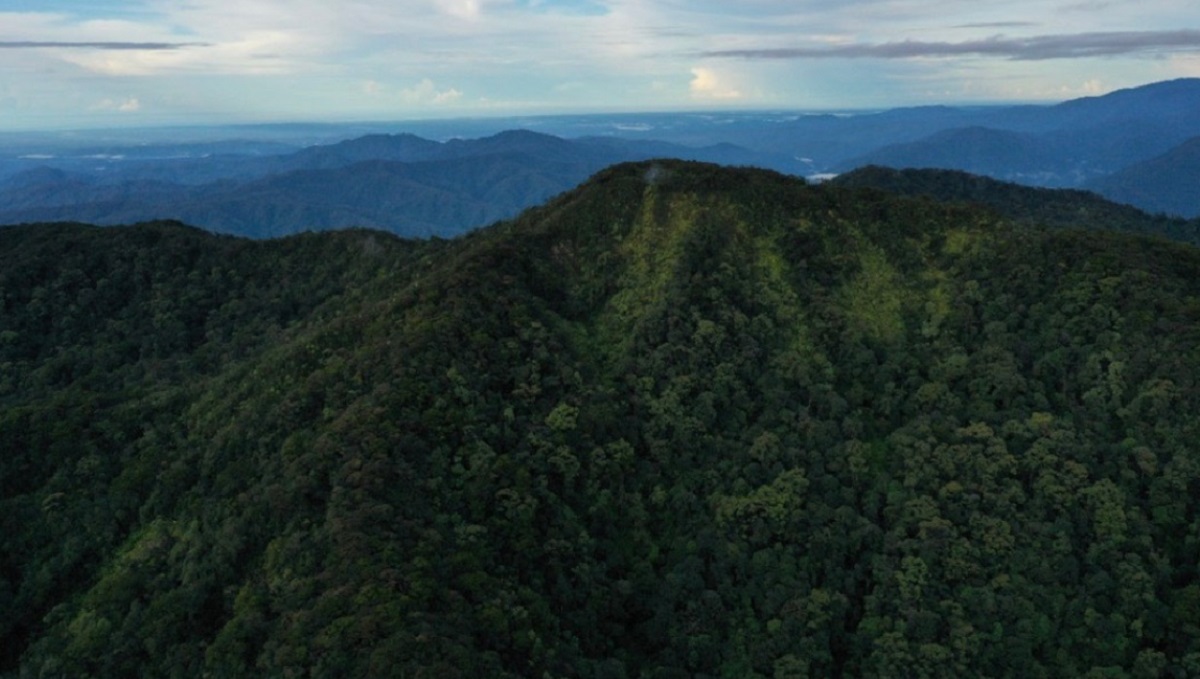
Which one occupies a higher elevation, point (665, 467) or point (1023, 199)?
point (1023, 199)

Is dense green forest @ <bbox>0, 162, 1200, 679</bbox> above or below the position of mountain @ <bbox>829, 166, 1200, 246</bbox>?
below

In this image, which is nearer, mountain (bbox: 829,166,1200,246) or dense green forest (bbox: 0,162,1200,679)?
dense green forest (bbox: 0,162,1200,679)

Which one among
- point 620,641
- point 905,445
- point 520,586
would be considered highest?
point 905,445

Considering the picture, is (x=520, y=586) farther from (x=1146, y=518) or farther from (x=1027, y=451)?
(x=1146, y=518)

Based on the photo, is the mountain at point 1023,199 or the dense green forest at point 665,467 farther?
the mountain at point 1023,199

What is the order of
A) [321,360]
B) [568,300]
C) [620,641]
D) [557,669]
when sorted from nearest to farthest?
[557,669]
[620,641]
[321,360]
[568,300]

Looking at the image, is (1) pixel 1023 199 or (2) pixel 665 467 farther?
(1) pixel 1023 199

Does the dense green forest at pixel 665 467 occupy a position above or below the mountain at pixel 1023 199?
below

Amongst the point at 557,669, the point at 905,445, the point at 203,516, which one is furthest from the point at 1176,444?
the point at 203,516
